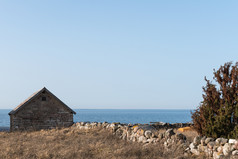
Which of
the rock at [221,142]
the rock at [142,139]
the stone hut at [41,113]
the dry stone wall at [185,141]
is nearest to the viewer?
the dry stone wall at [185,141]

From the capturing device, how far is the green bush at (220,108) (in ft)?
49.3

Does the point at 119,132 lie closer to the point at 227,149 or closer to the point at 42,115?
the point at 227,149

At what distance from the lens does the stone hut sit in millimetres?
28812

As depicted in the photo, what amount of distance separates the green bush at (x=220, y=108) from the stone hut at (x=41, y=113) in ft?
57.2

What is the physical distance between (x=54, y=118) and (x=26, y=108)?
10.2ft

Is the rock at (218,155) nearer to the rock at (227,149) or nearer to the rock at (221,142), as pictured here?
the rock at (227,149)

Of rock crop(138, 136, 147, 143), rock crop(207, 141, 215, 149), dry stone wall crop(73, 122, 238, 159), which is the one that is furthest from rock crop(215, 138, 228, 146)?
A: rock crop(138, 136, 147, 143)

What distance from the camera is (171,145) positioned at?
15.4 metres

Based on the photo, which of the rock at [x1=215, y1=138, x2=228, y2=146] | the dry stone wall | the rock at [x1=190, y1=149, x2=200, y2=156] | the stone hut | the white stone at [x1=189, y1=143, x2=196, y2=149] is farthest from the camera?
the stone hut

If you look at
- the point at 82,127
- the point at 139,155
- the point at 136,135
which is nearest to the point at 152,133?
the point at 136,135

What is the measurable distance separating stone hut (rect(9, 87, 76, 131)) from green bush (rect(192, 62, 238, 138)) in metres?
17.4

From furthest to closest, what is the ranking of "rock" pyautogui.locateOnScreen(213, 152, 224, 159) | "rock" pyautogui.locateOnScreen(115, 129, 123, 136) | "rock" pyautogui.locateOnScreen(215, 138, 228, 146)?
"rock" pyautogui.locateOnScreen(115, 129, 123, 136), "rock" pyautogui.locateOnScreen(215, 138, 228, 146), "rock" pyautogui.locateOnScreen(213, 152, 224, 159)

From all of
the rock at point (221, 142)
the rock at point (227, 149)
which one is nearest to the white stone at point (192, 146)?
the rock at point (221, 142)

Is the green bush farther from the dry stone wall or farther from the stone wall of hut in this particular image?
the stone wall of hut
